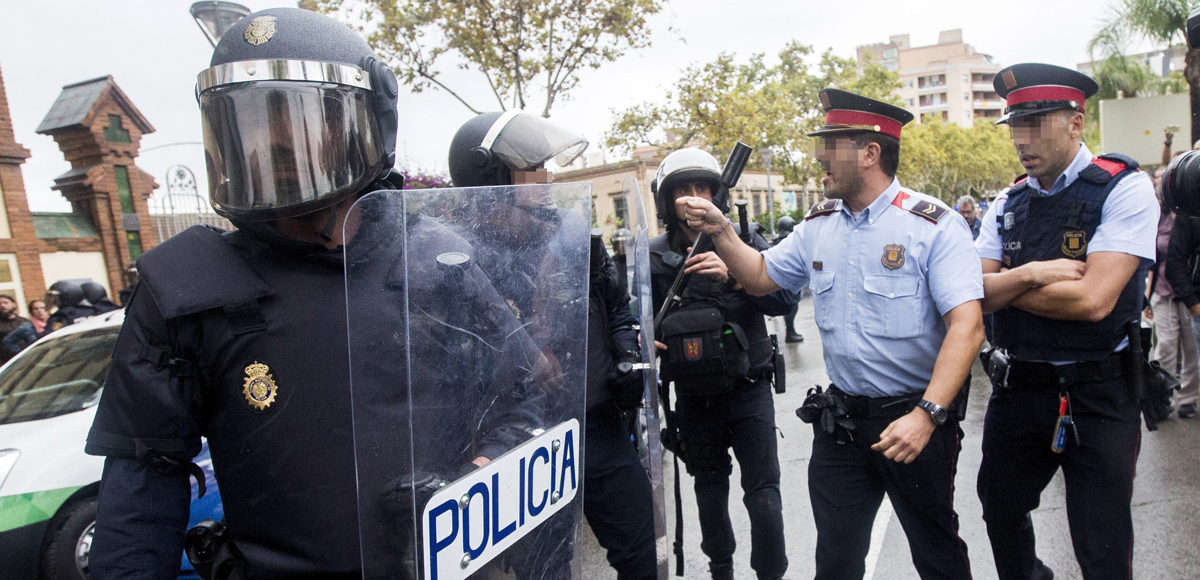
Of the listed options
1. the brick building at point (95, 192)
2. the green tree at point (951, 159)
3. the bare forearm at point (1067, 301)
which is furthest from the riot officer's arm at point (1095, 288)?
the green tree at point (951, 159)

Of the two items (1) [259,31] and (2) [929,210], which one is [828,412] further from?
(1) [259,31]

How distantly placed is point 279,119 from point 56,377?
13.0ft

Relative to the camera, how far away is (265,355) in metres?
1.26

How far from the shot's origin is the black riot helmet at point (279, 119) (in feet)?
4.36

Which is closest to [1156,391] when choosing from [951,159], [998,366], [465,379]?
[998,366]

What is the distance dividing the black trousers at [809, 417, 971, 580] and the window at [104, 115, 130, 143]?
495 inches

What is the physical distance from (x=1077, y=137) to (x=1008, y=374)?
2.65 feet

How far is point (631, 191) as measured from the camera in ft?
5.98

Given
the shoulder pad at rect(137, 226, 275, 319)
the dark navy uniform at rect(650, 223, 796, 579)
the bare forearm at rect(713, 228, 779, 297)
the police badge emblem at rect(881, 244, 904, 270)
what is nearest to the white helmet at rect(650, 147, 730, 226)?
the dark navy uniform at rect(650, 223, 796, 579)

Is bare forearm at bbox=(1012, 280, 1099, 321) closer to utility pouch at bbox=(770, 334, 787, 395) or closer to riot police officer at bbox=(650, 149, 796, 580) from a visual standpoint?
riot police officer at bbox=(650, 149, 796, 580)

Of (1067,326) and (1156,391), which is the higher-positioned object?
(1067,326)

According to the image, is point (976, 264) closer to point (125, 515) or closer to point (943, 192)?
point (125, 515)

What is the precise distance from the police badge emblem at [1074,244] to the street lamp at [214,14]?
4.20 m

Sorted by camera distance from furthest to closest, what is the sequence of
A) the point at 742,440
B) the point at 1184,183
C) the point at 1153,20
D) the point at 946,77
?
the point at 946,77
the point at 1153,20
the point at 742,440
the point at 1184,183
